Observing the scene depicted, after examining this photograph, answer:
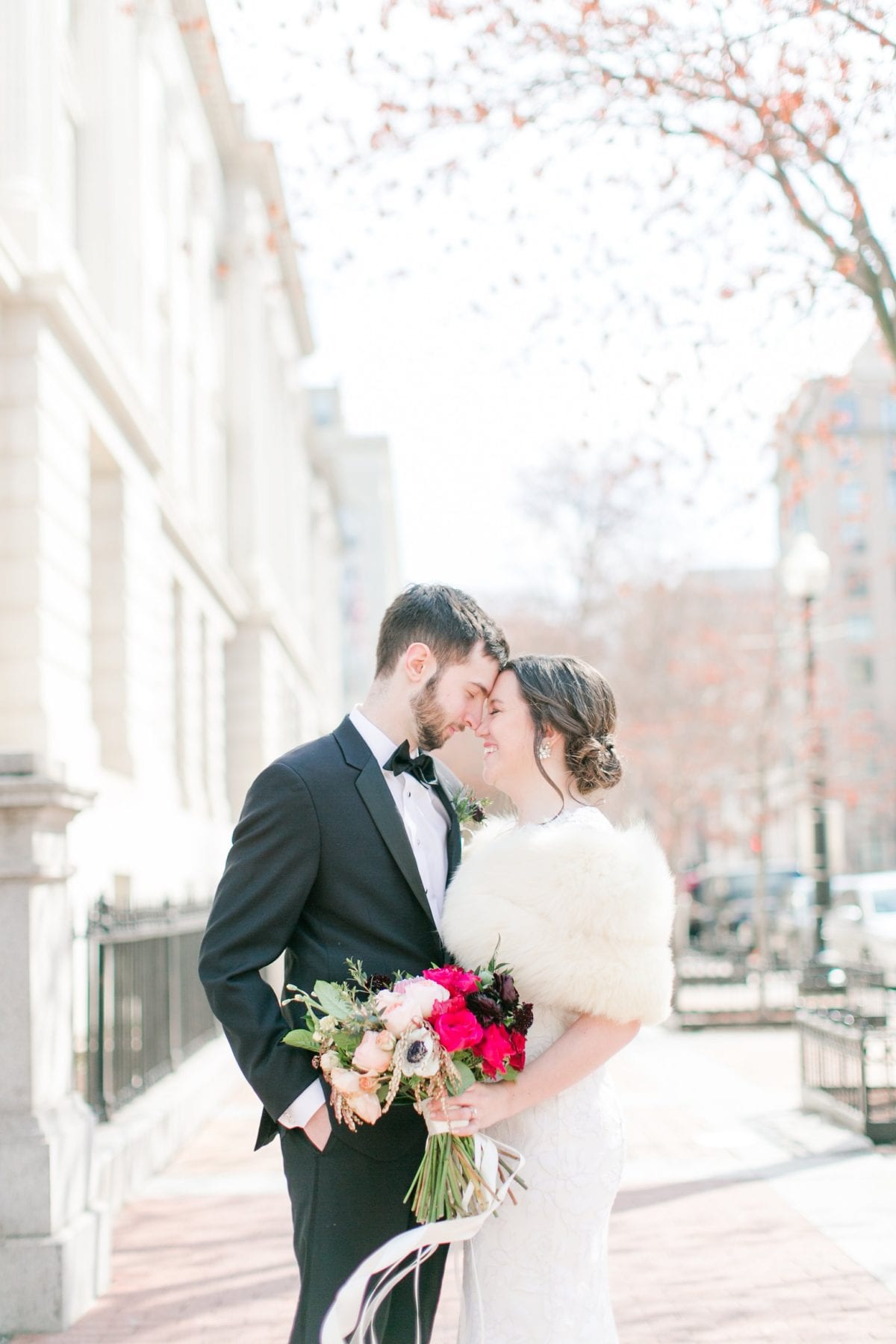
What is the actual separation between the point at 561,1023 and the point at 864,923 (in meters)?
20.4

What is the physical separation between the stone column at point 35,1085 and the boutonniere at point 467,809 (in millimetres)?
2196

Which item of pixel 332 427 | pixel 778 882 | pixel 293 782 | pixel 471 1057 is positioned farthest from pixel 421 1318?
pixel 332 427

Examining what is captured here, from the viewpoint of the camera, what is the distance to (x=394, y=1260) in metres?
3.16

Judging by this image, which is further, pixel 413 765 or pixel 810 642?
pixel 810 642

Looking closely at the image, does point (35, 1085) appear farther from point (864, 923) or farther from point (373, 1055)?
point (864, 923)

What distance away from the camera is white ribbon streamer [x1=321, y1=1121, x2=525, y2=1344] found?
3.12 metres

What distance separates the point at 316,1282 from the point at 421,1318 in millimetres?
356

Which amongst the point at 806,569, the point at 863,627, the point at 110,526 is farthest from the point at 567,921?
the point at 863,627

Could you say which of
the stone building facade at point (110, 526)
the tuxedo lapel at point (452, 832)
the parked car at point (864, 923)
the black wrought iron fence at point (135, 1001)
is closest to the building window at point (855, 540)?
the stone building facade at point (110, 526)

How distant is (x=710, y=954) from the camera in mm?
23719

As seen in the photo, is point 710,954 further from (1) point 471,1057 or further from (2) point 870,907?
(1) point 471,1057

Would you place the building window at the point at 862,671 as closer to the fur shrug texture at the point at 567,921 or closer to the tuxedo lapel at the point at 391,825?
the fur shrug texture at the point at 567,921

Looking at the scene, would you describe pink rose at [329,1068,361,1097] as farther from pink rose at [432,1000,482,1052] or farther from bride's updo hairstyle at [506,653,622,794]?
bride's updo hairstyle at [506,653,622,794]

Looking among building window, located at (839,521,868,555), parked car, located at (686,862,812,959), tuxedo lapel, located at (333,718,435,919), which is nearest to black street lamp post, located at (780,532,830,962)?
parked car, located at (686,862,812,959)
